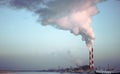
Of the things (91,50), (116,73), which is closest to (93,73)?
(116,73)

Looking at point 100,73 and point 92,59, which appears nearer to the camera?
point 92,59

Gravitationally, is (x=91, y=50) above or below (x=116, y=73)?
above

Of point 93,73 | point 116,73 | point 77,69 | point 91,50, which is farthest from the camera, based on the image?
point 77,69

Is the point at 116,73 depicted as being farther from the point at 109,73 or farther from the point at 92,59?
the point at 92,59

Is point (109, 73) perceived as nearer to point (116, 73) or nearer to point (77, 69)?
point (116, 73)

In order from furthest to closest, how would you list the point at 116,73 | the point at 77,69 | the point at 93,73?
the point at 77,69
the point at 93,73
the point at 116,73

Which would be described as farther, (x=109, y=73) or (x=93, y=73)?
(x=93, y=73)

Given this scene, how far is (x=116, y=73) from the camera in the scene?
10775 centimetres

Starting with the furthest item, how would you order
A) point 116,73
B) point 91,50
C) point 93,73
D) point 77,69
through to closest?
point 77,69, point 93,73, point 116,73, point 91,50

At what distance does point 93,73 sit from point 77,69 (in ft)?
199

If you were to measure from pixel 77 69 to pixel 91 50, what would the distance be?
266 ft

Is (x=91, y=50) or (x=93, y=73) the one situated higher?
(x=91, y=50)

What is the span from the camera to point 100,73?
11406 cm

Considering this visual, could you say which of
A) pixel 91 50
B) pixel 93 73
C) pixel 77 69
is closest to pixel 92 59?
pixel 91 50
